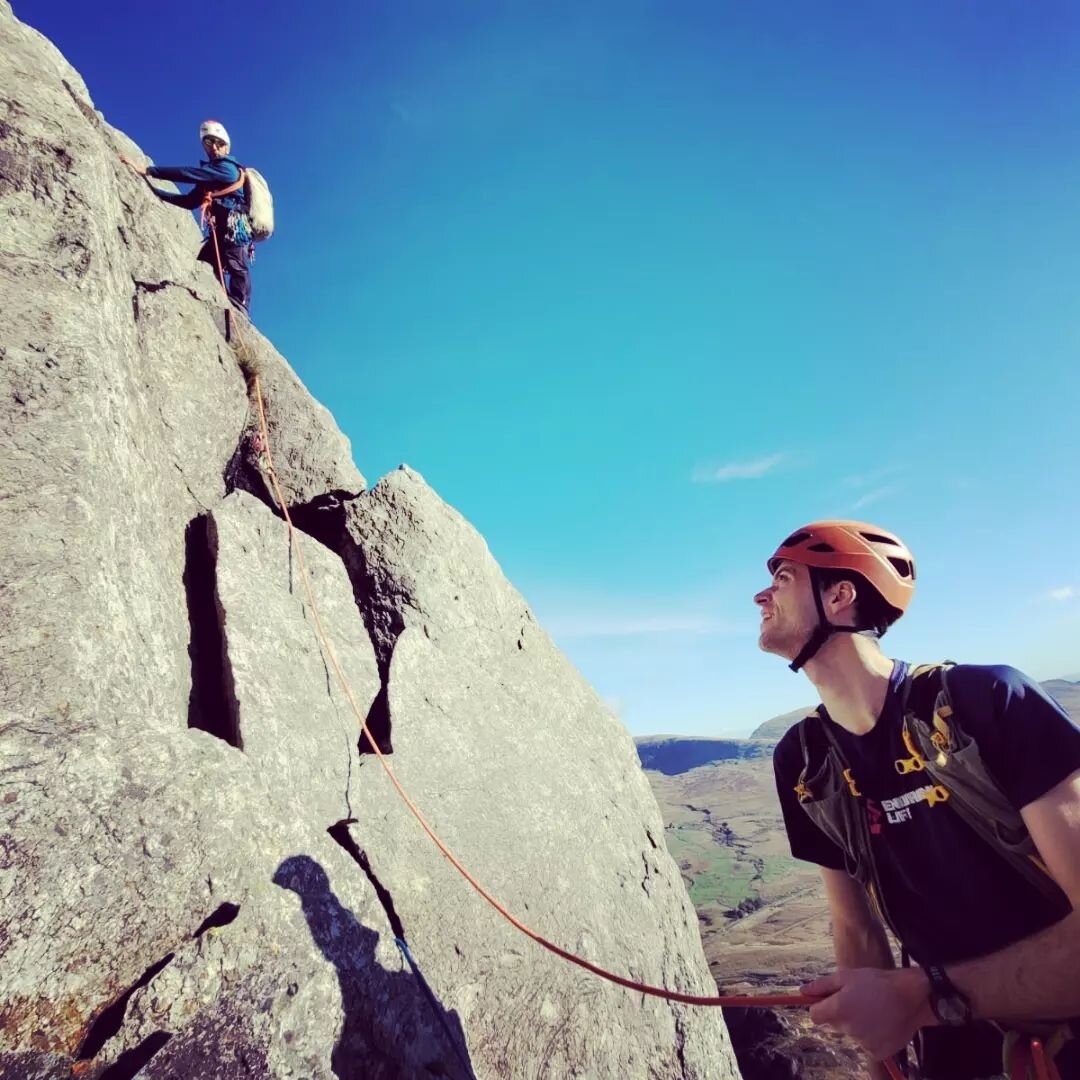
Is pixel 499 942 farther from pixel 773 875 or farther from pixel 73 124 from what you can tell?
pixel 773 875

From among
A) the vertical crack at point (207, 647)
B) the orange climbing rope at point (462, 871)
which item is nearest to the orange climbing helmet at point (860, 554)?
the orange climbing rope at point (462, 871)

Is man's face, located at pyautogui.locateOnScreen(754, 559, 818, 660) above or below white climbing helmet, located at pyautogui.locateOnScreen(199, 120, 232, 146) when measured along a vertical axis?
below

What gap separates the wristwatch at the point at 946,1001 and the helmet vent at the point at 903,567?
232 centimetres

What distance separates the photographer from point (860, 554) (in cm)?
416

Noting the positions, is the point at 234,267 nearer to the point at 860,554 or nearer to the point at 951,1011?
the point at 860,554

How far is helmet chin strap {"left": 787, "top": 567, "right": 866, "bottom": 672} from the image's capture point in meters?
4.03

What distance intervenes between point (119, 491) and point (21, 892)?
3156 millimetres

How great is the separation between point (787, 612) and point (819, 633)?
247 mm

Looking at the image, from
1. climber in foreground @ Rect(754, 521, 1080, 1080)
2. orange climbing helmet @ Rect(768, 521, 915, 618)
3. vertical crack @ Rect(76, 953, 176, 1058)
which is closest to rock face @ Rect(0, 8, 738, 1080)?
vertical crack @ Rect(76, 953, 176, 1058)

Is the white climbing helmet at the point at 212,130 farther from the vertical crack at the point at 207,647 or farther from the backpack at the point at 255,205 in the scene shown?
the vertical crack at the point at 207,647

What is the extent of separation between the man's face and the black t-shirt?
1.78 feet

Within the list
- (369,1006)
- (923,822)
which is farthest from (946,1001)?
(369,1006)

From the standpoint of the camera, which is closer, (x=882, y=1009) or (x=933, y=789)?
(x=882, y=1009)

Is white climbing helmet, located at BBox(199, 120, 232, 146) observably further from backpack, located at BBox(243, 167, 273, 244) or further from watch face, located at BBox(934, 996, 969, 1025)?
watch face, located at BBox(934, 996, 969, 1025)
